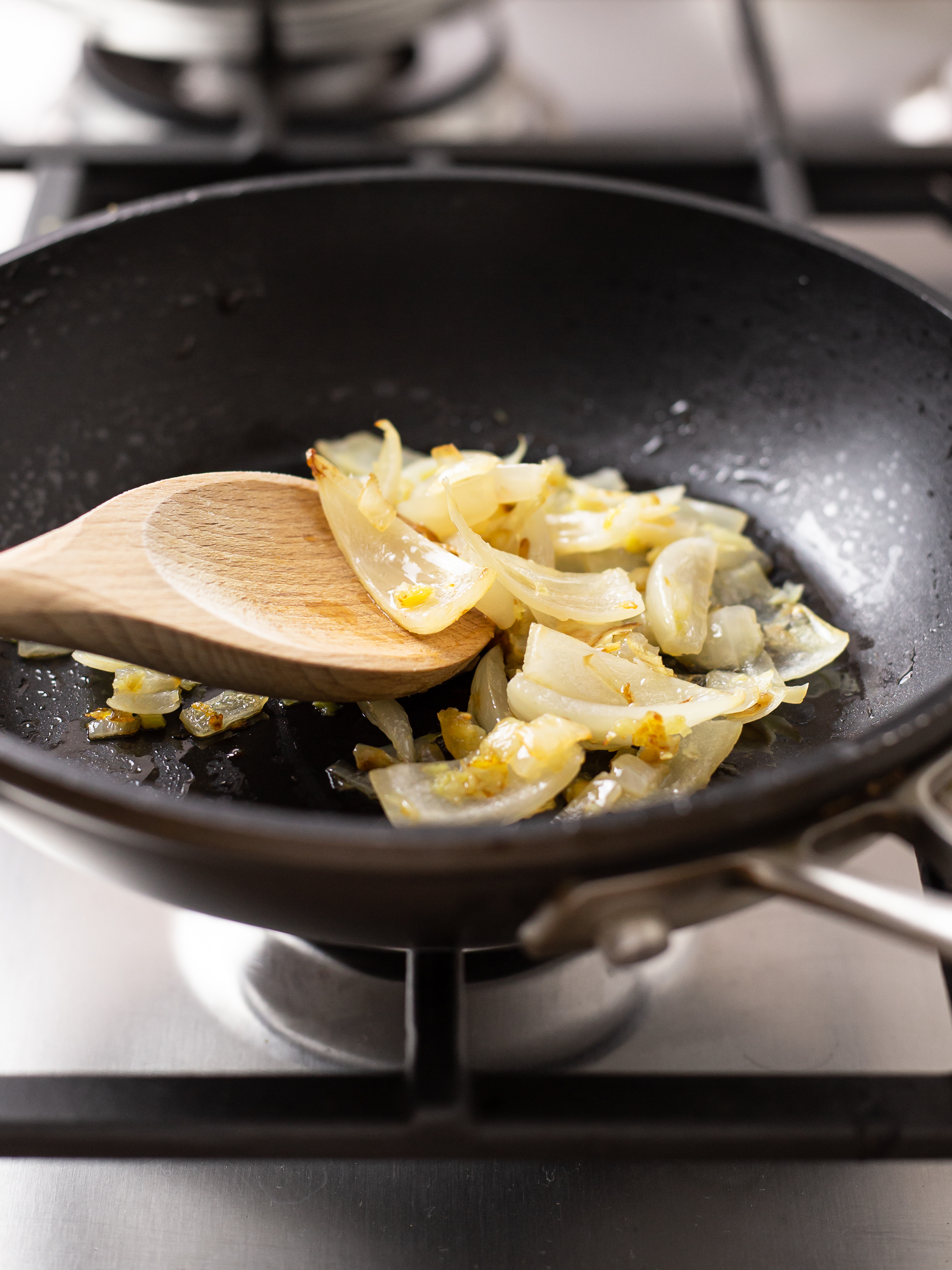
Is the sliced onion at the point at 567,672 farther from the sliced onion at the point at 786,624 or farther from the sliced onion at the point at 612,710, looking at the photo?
the sliced onion at the point at 786,624

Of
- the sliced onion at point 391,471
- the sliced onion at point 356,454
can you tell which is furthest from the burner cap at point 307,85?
the sliced onion at point 391,471

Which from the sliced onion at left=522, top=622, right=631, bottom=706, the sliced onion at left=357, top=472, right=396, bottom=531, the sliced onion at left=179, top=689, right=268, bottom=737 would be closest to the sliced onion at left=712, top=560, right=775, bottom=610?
the sliced onion at left=522, top=622, right=631, bottom=706

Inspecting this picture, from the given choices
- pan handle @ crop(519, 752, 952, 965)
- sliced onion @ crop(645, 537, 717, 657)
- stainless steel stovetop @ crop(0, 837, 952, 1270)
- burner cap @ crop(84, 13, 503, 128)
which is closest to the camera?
pan handle @ crop(519, 752, 952, 965)

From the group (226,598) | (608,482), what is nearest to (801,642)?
(608,482)

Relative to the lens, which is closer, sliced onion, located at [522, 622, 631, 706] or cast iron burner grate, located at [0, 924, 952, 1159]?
cast iron burner grate, located at [0, 924, 952, 1159]

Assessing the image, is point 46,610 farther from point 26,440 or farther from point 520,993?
point 520,993

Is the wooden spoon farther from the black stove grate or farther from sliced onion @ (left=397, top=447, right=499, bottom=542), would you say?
the black stove grate

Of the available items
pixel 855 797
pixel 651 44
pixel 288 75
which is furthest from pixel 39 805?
pixel 651 44

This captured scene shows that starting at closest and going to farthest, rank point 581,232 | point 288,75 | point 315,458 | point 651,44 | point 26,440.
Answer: point 315,458 < point 26,440 < point 581,232 < point 288,75 < point 651,44
